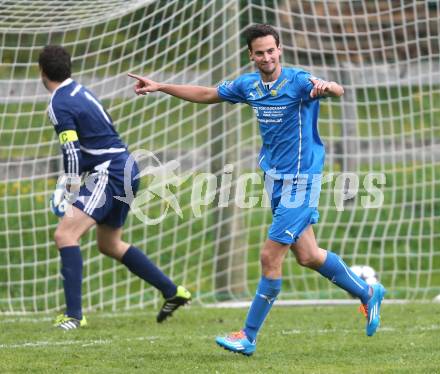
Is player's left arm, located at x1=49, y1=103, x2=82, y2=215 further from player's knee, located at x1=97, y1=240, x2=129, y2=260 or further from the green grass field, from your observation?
the green grass field

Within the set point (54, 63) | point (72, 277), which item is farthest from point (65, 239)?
point (54, 63)

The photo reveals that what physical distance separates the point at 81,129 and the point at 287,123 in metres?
1.85

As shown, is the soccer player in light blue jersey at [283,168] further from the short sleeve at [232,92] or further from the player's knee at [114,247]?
the player's knee at [114,247]

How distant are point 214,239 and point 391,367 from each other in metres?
4.28

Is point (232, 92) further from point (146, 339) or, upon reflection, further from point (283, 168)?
point (146, 339)

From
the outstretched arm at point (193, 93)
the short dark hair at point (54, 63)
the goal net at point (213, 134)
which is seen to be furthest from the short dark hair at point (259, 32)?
the goal net at point (213, 134)

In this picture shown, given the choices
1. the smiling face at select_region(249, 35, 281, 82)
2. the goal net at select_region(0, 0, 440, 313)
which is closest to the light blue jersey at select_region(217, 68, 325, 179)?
the smiling face at select_region(249, 35, 281, 82)

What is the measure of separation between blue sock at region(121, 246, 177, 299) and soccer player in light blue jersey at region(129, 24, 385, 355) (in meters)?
1.77

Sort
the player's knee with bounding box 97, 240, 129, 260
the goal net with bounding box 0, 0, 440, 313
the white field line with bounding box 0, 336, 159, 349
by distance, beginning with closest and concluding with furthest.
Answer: the white field line with bounding box 0, 336, 159, 349 < the player's knee with bounding box 97, 240, 129, 260 < the goal net with bounding box 0, 0, 440, 313

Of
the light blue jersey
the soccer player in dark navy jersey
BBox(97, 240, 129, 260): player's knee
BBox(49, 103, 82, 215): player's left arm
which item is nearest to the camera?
the light blue jersey

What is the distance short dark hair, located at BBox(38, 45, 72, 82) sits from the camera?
743cm

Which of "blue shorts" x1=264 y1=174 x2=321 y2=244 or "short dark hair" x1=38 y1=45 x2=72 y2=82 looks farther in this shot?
"short dark hair" x1=38 y1=45 x2=72 y2=82

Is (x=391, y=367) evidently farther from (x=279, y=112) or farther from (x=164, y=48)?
(x=164, y=48)

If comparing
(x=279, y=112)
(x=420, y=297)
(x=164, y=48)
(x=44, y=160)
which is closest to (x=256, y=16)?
(x=164, y=48)
